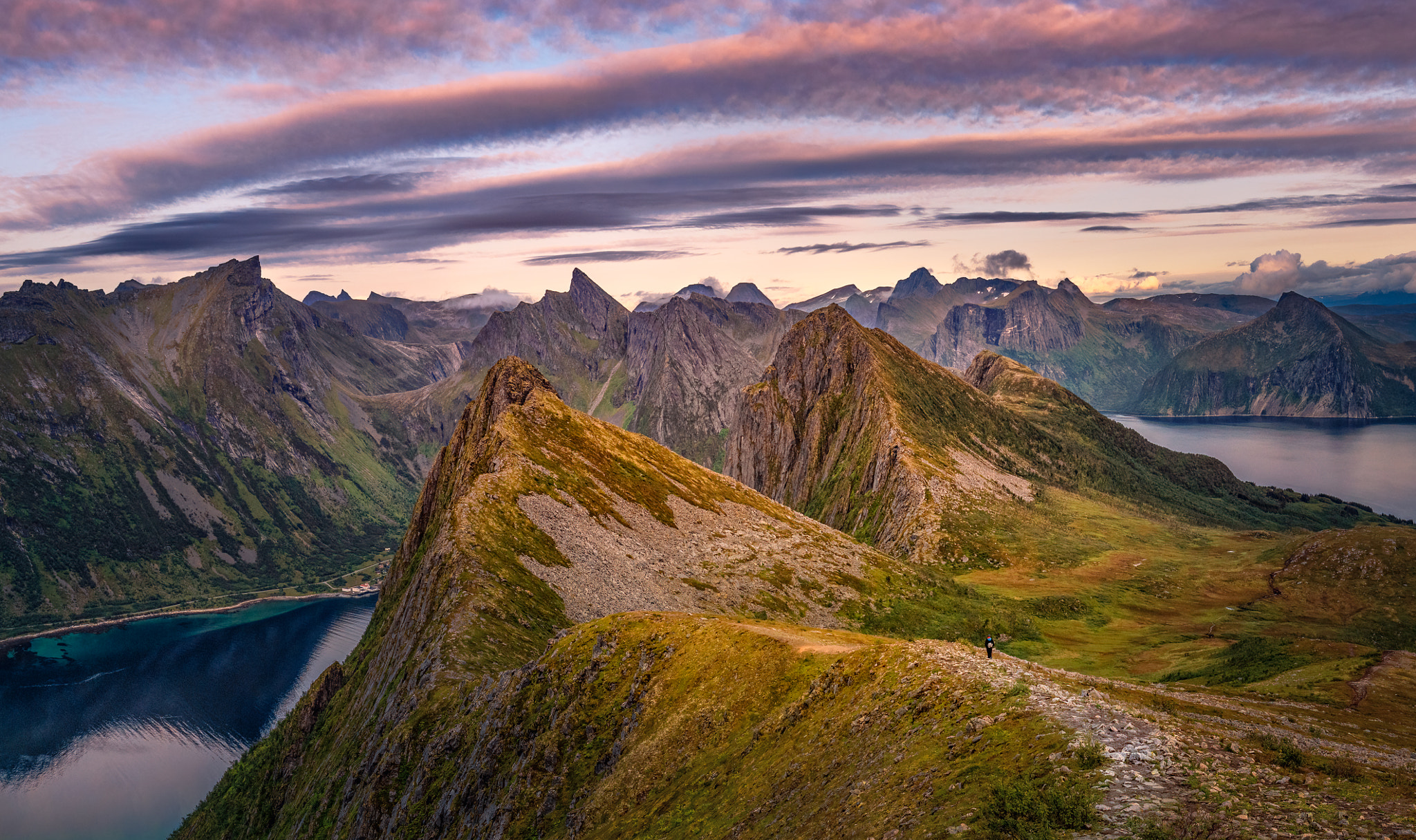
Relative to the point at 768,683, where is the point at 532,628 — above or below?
below

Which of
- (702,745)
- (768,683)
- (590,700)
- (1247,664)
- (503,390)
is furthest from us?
(503,390)

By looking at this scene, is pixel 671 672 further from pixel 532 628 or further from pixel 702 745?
pixel 532 628

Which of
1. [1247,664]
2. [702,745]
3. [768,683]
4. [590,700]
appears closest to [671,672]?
[590,700]

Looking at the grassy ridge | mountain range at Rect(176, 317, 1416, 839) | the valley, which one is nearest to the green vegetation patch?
the valley

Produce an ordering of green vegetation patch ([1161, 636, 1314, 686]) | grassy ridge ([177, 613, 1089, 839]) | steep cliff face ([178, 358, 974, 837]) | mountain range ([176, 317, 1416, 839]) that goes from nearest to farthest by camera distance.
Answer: grassy ridge ([177, 613, 1089, 839]) < mountain range ([176, 317, 1416, 839]) < steep cliff face ([178, 358, 974, 837]) < green vegetation patch ([1161, 636, 1314, 686])

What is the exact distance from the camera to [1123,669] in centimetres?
11106

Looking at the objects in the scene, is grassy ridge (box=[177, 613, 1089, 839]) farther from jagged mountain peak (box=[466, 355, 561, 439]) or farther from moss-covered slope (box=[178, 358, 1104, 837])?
jagged mountain peak (box=[466, 355, 561, 439])

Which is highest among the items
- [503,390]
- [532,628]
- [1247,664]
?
[503,390]

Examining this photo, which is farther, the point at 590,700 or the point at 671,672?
the point at 590,700

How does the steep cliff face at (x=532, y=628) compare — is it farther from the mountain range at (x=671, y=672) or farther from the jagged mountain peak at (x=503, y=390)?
the jagged mountain peak at (x=503, y=390)

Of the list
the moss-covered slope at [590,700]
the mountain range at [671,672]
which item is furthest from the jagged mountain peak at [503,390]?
the moss-covered slope at [590,700]

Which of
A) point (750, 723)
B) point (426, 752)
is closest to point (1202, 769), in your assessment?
point (750, 723)

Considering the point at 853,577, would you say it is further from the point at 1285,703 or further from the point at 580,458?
the point at 1285,703

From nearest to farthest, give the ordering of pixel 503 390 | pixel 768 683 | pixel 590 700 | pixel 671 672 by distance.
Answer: pixel 768 683
pixel 671 672
pixel 590 700
pixel 503 390
